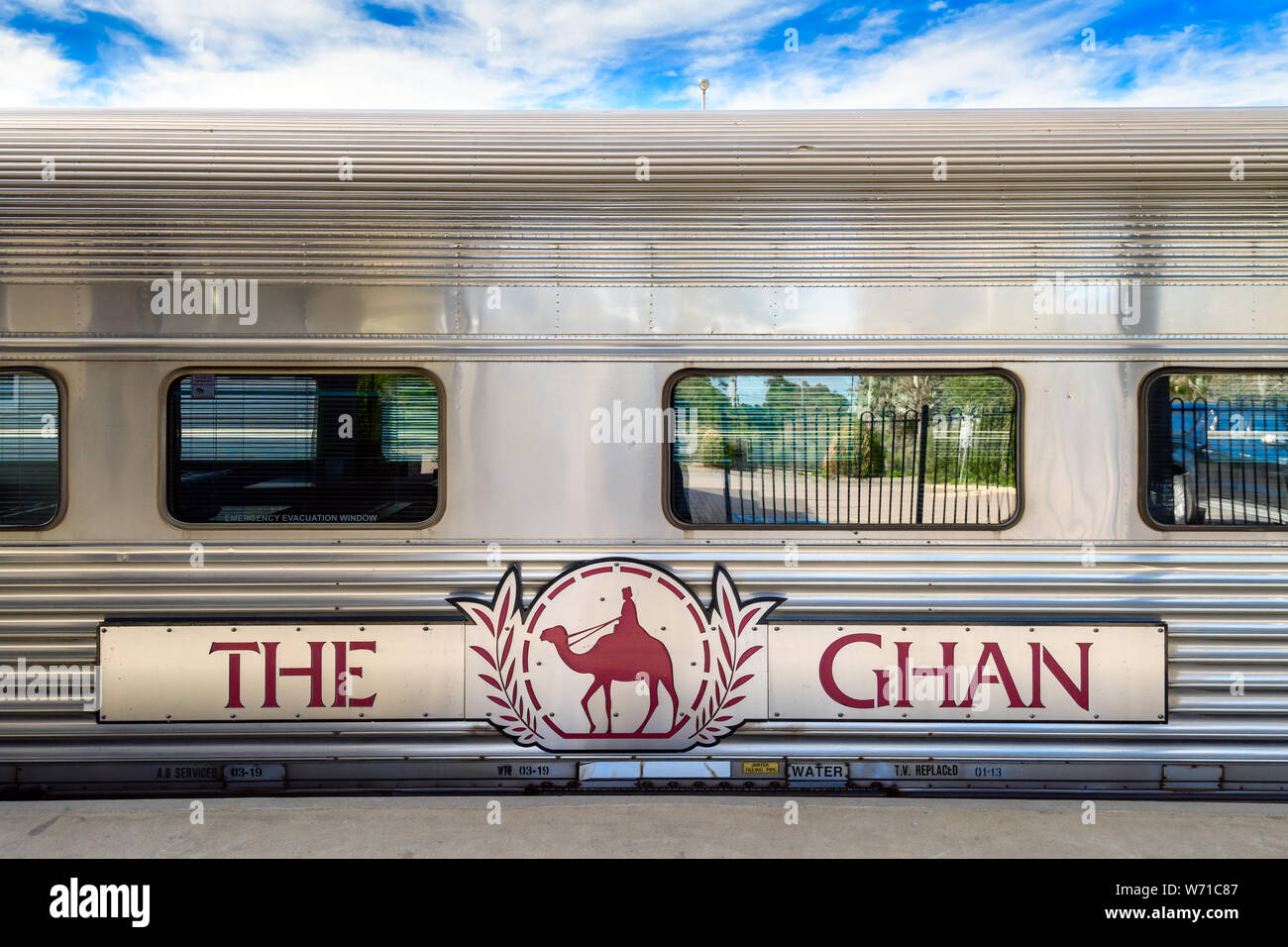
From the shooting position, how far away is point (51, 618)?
11.0 feet

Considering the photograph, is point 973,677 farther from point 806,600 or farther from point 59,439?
point 59,439

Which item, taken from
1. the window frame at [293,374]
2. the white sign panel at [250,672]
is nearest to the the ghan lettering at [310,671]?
the white sign panel at [250,672]

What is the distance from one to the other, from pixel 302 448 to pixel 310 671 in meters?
0.93


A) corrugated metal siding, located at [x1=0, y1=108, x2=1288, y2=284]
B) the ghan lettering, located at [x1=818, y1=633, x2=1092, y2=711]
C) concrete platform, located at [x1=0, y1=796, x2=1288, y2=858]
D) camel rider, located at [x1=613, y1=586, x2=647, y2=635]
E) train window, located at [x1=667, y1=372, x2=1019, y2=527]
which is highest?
corrugated metal siding, located at [x1=0, y1=108, x2=1288, y2=284]

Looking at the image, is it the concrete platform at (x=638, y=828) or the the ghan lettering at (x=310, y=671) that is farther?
the the ghan lettering at (x=310, y=671)

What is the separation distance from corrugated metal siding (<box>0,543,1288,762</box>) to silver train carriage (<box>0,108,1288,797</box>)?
17 mm

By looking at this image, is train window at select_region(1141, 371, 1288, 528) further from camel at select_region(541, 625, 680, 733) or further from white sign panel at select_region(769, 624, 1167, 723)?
camel at select_region(541, 625, 680, 733)

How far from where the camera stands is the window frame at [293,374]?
3.36 m

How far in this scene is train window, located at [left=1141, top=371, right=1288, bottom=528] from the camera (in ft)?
11.0

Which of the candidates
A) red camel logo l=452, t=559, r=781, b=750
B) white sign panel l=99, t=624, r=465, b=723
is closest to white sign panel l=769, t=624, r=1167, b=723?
red camel logo l=452, t=559, r=781, b=750

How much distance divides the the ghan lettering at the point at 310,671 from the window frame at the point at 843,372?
1474 mm

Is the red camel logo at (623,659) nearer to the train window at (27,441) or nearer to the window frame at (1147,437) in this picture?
→ the window frame at (1147,437)

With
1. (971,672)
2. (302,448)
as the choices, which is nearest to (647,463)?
(302,448)

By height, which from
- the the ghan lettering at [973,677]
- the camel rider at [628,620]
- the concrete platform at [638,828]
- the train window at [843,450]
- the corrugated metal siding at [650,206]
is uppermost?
the corrugated metal siding at [650,206]
